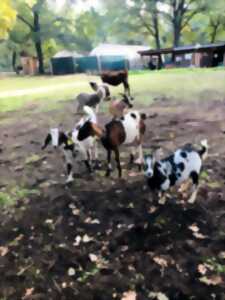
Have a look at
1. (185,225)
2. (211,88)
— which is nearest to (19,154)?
(185,225)

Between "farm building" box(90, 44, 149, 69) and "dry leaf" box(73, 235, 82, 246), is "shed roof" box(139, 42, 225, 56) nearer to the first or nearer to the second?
"farm building" box(90, 44, 149, 69)

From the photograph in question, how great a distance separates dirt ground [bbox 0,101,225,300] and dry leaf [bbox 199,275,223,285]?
0.01 m

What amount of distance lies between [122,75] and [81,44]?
1884 inches

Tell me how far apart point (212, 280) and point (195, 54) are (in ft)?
149

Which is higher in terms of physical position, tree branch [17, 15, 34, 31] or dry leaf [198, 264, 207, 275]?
tree branch [17, 15, 34, 31]

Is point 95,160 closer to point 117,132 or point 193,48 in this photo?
point 117,132

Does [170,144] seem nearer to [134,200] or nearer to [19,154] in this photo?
[134,200]

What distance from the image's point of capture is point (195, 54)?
45.7m

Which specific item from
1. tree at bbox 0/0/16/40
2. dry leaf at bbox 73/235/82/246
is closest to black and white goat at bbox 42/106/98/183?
dry leaf at bbox 73/235/82/246

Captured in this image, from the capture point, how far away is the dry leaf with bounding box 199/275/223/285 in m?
3.60

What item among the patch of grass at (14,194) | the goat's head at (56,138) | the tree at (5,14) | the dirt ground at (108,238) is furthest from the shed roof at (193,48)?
the patch of grass at (14,194)

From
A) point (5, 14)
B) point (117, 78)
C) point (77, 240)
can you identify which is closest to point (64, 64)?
point (5, 14)

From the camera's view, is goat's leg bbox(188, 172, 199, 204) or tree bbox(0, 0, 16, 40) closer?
goat's leg bbox(188, 172, 199, 204)

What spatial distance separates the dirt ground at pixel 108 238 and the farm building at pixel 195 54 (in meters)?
36.4
